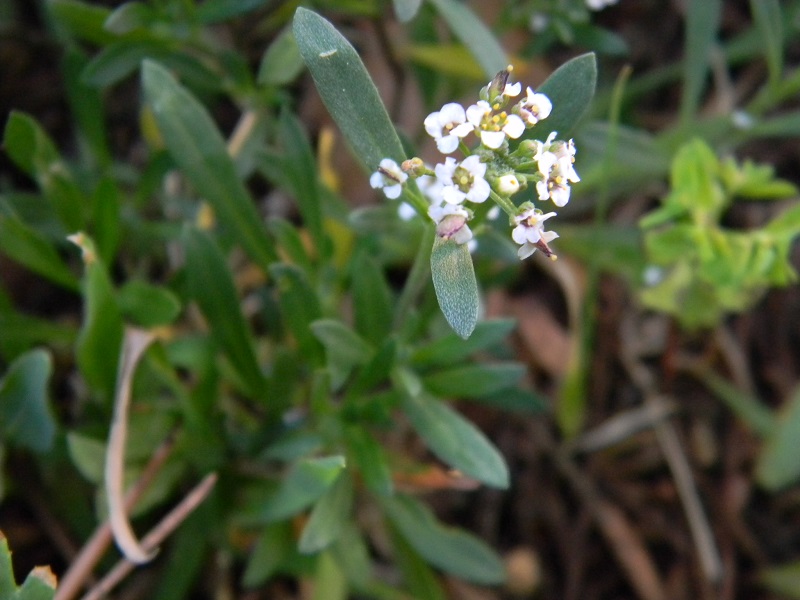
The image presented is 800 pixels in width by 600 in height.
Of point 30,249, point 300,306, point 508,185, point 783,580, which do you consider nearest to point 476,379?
point 300,306

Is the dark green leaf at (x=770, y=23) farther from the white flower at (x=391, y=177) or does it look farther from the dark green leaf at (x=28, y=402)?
the dark green leaf at (x=28, y=402)

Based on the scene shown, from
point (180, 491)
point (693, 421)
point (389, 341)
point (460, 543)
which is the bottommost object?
point (693, 421)

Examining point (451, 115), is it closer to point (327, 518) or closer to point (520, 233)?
point (520, 233)

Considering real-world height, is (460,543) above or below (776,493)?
above

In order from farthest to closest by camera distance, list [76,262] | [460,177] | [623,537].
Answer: [623,537], [76,262], [460,177]

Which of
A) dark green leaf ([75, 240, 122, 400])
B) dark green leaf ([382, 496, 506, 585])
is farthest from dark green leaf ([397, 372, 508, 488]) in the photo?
dark green leaf ([75, 240, 122, 400])

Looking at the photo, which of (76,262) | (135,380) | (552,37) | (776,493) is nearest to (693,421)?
(776,493)

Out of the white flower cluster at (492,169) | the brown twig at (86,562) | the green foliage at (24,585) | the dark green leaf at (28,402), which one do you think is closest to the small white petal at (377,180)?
the white flower cluster at (492,169)

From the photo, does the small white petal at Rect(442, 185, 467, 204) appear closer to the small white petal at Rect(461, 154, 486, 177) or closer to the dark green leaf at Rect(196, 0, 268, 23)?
the small white petal at Rect(461, 154, 486, 177)

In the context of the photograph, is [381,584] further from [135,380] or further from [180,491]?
[135,380]
